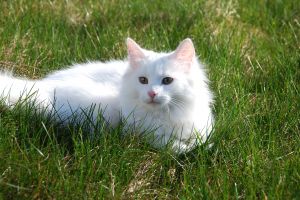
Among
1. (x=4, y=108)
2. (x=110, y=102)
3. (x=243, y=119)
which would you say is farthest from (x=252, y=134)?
(x=4, y=108)

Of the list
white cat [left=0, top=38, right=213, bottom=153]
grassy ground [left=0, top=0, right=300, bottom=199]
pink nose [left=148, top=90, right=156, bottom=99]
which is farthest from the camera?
white cat [left=0, top=38, right=213, bottom=153]

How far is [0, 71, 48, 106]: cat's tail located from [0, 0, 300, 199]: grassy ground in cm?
13

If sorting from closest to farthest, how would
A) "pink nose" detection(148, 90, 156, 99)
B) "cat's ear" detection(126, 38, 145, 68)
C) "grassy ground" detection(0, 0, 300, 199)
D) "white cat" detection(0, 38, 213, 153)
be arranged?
"grassy ground" detection(0, 0, 300, 199) → "pink nose" detection(148, 90, 156, 99) → "white cat" detection(0, 38, 213, 153) → "cat's ear" detection(126, 38, 145, 68)

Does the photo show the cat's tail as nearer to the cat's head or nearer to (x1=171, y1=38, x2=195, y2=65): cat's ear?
the cat's head

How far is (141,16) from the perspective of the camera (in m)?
5.68

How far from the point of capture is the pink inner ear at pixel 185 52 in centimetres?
354

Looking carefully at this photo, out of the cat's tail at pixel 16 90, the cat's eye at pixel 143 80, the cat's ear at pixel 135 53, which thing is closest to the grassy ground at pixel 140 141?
the cat's tail at pixel 16 90

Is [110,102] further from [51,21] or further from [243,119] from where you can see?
[51,21]

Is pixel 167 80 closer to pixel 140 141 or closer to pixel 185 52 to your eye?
pixel 185 52

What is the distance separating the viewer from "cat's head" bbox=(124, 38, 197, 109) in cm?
346

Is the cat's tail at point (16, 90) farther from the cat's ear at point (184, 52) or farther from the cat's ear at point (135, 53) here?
the cat's ear at point (184, 52)

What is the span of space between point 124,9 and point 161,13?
372mm

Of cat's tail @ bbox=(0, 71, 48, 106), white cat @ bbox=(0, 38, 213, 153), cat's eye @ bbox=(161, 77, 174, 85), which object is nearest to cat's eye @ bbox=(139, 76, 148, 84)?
white cat @ bbox=(0, 38, 213, 153)

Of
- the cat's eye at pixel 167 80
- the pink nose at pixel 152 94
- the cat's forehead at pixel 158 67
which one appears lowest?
the pink nose at pixel 152 94
